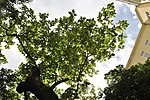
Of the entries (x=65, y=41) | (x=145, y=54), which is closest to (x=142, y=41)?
(x=145, y=54)

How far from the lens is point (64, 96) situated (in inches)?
666

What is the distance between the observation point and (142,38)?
156ft

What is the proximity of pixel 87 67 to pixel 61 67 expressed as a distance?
213cm

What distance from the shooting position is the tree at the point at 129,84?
15.0 metres

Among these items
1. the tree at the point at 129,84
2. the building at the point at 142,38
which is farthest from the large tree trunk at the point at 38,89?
the building at the point at 142,38

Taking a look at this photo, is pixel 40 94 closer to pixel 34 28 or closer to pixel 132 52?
pixel 34 28

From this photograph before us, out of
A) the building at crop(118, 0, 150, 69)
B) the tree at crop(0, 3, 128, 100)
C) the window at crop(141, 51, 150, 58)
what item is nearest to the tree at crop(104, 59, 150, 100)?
the tree at crop(0, 3, 128, 100)

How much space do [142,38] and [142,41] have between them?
2.23 feet

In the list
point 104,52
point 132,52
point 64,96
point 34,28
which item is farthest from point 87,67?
point 132,52

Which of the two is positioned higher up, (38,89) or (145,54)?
(145,54)

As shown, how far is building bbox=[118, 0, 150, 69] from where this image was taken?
45.9 m

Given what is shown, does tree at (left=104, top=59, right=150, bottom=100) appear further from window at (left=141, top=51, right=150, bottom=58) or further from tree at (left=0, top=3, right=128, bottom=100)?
window at (left=141, top=51, right=150, bottom=58)

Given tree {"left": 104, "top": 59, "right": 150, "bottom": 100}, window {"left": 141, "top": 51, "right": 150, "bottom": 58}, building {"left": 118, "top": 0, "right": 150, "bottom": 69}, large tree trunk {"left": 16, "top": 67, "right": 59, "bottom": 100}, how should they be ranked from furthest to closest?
building {"left": 118, "top": 0, "right": 150, "bottom": 69} → window {"left": 141, "top": 51, "right": 150, "bottom": 58} → tree {"left": 104, "top": 59, "right": 150, "bottom": 100} → large tree trunk {"left": 16, "top": 67, "right": 59, "bottom": 100}

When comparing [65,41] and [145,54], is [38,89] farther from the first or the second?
[145,54]
